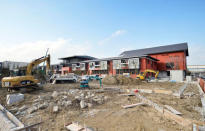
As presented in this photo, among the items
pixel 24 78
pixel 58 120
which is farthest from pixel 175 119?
pixel 24 78

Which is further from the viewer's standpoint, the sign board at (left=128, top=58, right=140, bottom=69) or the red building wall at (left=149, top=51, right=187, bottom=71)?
the red building wall at (left=149, top=51, right=187, bottom=71)

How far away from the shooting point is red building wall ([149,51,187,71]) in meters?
28.1

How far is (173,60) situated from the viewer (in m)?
29.4

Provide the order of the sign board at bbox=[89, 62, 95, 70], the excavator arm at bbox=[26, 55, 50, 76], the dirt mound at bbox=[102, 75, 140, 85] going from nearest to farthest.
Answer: the excavator arm at bbox=[26, 55, 50, 76] < the dirt mound at bbox=[102, 75, 140, 85] < the sign board at bbox=[89, 62, 95, 70]

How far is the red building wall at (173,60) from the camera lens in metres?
28.1

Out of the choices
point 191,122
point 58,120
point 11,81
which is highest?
point 11,81

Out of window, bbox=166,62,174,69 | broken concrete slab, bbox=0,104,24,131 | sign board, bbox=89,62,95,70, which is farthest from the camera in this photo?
sign board, bbox=89,62,95,70

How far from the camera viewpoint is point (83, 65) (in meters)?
34.9

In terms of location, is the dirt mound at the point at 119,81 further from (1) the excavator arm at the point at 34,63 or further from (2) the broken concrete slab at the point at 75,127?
(2) the broken concrete slab at the point at 75,127

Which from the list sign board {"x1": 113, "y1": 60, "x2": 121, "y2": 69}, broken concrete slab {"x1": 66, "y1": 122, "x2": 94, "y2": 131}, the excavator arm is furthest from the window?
broken concrete slab {"x1": 66, "y1": 122, "x2": 94, "y2": 131}

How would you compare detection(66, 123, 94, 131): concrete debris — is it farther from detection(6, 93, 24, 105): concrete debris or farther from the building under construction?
the building under construction

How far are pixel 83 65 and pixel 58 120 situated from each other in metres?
30.6

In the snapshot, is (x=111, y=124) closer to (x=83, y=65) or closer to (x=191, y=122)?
(x=191, y=122)

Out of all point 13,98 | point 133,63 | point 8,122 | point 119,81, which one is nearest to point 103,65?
point 133,63
